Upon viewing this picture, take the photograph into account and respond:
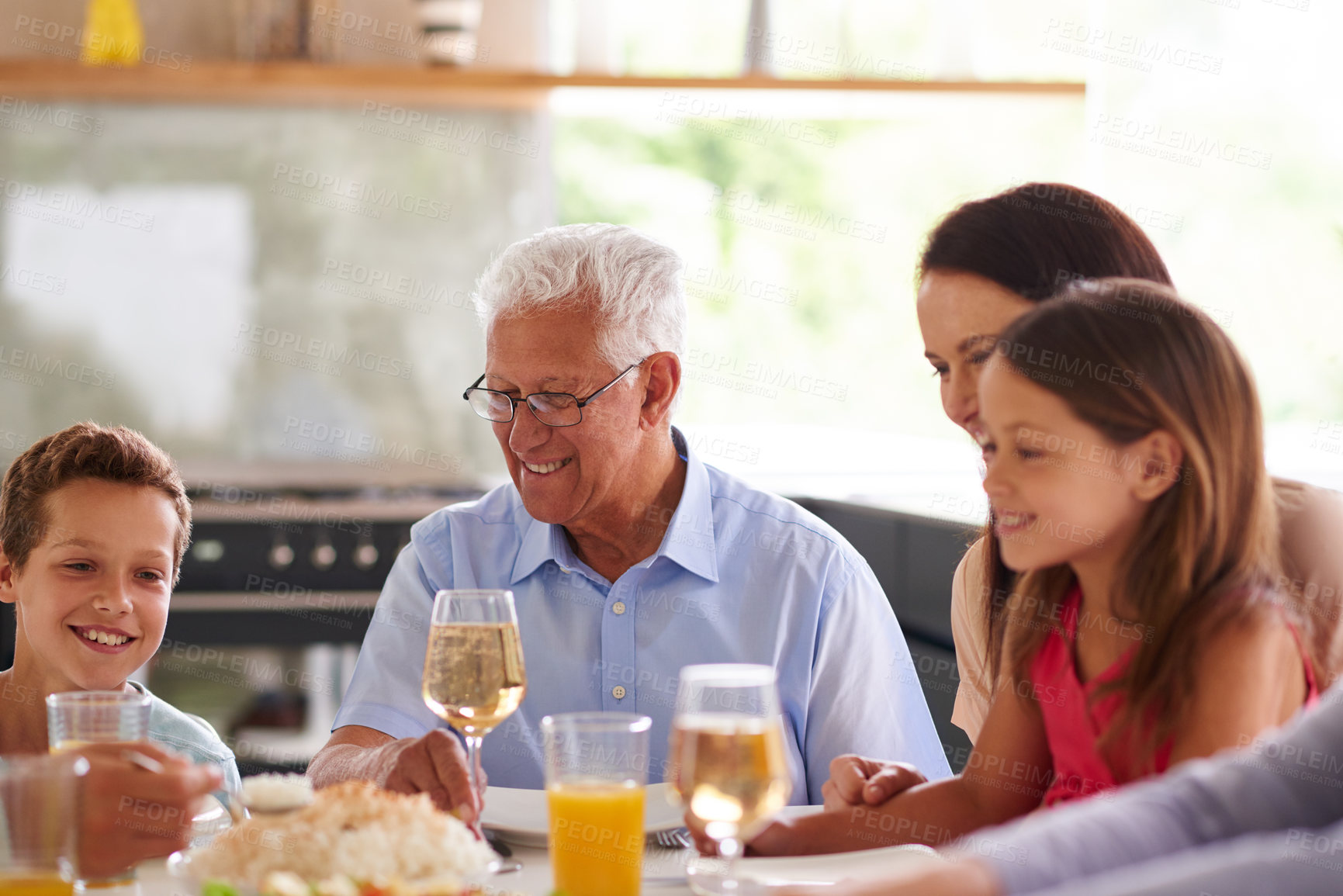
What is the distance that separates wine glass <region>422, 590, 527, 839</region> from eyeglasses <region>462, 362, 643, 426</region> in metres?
0.58

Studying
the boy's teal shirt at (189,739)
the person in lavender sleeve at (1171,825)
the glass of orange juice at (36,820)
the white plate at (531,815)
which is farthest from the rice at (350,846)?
the boy's teal shirt at (189,739)

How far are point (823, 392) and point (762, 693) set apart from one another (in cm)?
366

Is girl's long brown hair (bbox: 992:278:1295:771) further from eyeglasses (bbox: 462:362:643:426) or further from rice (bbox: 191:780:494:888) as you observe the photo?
eyeglasses (bbox: 462:362:643:426)

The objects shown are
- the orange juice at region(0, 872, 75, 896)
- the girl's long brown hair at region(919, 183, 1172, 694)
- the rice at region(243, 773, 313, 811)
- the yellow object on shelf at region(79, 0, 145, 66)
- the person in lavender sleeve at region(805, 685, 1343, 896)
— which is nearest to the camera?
the person in lavender sleeve at region(805, 685, 1343, 896)

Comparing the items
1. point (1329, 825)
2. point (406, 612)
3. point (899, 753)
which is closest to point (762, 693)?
point (1329, 825)

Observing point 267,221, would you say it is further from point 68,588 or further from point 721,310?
point 68,588

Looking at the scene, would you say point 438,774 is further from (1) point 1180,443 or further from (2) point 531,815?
(1) point 1180,443

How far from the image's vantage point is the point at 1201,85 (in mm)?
3920

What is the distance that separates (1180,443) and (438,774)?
2.59ft

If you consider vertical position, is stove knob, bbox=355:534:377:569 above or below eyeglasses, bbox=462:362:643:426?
below

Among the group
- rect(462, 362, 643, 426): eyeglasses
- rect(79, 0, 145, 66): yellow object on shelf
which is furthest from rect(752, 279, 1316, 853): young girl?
rect(79, 0, 145, 66): yellow object on shelf

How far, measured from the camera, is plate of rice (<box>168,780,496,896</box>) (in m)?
0.97

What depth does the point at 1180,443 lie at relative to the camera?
3.95ft

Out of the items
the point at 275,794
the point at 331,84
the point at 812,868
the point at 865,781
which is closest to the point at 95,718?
the point at 275,794
